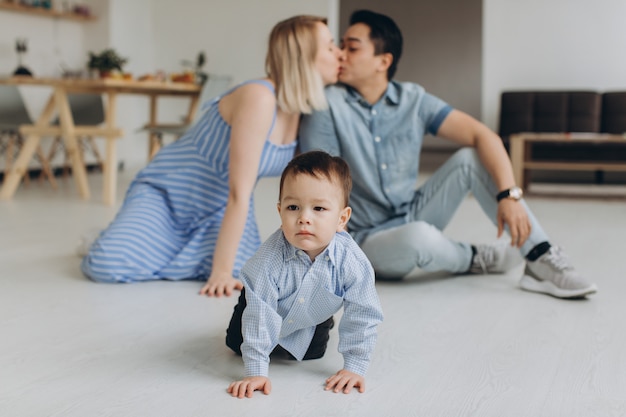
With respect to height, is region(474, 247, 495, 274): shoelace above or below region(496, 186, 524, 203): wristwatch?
below

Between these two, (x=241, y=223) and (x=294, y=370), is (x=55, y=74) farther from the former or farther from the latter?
(x=294, y=370)

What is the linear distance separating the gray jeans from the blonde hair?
0.48 m

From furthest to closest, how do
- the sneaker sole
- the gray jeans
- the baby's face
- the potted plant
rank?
the potted plant, the gray jeans, the sneaker sole, the baby's face

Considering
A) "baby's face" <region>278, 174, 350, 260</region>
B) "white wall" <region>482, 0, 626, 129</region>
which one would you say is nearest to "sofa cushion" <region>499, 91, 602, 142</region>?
"white wall" <region>482, 0, 626, 129</region>

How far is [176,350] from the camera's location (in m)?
1.86

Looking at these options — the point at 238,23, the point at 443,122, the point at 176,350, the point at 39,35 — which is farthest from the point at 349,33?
the point at 238,23

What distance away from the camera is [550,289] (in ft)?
7.95

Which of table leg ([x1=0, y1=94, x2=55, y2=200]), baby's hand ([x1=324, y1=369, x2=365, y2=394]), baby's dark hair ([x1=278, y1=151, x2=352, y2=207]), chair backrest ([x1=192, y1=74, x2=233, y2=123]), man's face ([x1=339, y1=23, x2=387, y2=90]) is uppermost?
man's face ([x1=339, y1=23, x2=387, y2=90])

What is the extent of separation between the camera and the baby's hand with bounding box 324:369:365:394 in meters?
1.56

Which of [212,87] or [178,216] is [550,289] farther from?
[212,87]

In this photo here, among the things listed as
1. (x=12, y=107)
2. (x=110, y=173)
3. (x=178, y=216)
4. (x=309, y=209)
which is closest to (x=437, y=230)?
(x=178, y=216)

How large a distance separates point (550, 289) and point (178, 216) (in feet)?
4.06

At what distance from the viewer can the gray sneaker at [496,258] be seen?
2730mm

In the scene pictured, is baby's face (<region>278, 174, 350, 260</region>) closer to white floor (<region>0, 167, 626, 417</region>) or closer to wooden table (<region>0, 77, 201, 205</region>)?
white floor (<region>0, 167, 626, 417</region>)
